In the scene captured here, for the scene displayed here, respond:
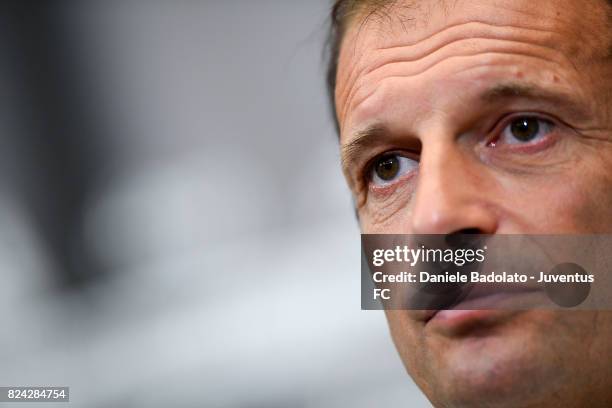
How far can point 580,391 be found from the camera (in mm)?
1192

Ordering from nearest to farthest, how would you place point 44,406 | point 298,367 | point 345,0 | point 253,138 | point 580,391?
point 580,391
point 345,0
point 44,406
point 298,367
point 253,138

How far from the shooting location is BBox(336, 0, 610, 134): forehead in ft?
4.28

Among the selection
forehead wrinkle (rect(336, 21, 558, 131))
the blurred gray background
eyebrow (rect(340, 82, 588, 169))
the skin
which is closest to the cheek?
the skin

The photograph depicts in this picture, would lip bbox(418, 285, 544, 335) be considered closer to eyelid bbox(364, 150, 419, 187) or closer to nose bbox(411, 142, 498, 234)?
nose bbox(411, 142, 498, 234)

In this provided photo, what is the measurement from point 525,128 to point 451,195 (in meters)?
0.20

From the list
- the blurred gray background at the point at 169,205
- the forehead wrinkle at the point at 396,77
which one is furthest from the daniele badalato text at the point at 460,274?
the blurred gray background at the point at 169,205

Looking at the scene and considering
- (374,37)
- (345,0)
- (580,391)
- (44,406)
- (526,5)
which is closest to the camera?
(580,391)

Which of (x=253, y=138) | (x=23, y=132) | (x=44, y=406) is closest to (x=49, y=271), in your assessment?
(x=23, y=132)

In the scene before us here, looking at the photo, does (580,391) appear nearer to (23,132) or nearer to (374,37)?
(374,37)

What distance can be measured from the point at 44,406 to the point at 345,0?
1.45 metres

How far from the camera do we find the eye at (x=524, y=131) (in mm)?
1278

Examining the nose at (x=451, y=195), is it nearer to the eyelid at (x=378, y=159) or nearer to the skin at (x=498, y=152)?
the skin at (x=498, y=152)

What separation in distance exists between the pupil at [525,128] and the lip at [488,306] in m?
0.25

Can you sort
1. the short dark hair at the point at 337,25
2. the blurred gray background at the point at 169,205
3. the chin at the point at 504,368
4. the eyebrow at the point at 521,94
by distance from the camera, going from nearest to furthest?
the chin at the point at 504,368 → the eyebrow at the point at 521,94 → the short dark hair at the point at 337,25 → the blurred gray background at the point at 169,205
